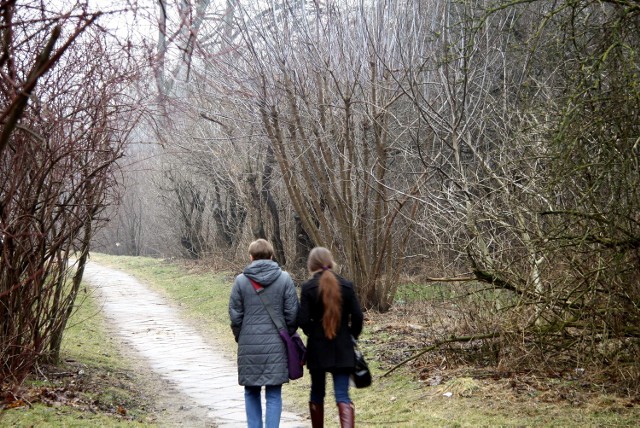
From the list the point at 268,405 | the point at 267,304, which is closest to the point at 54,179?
the point at 267,304

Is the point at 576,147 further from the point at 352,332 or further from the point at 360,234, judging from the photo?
the point at 360,234

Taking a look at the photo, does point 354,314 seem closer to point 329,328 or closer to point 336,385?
point 329,328

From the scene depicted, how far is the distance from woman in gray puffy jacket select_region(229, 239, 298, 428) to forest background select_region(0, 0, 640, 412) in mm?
1795

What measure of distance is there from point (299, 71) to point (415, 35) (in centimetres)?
248

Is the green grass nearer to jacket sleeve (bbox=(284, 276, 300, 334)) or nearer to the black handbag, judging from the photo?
the black handbag

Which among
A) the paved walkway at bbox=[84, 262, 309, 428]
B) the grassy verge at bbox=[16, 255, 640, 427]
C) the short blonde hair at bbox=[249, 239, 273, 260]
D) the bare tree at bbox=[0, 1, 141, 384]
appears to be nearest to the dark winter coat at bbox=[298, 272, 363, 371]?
the short blonde hair at bbox=[249, 239, 273, 260]

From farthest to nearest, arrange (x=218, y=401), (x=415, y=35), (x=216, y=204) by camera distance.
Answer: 1. (x=216, y=204)
2. (x=415, y=35)
3. (x=218, y=401)

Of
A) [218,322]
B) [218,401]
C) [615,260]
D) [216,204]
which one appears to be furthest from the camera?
[216,204]

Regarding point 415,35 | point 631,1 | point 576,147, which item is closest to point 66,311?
point 576,147

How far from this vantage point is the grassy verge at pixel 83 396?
24.8 feet

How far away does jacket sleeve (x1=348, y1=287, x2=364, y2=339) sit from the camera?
6688 millimetres

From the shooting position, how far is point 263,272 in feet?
22.6

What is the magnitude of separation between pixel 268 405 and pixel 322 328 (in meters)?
0.85

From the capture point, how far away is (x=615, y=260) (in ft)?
24.5
